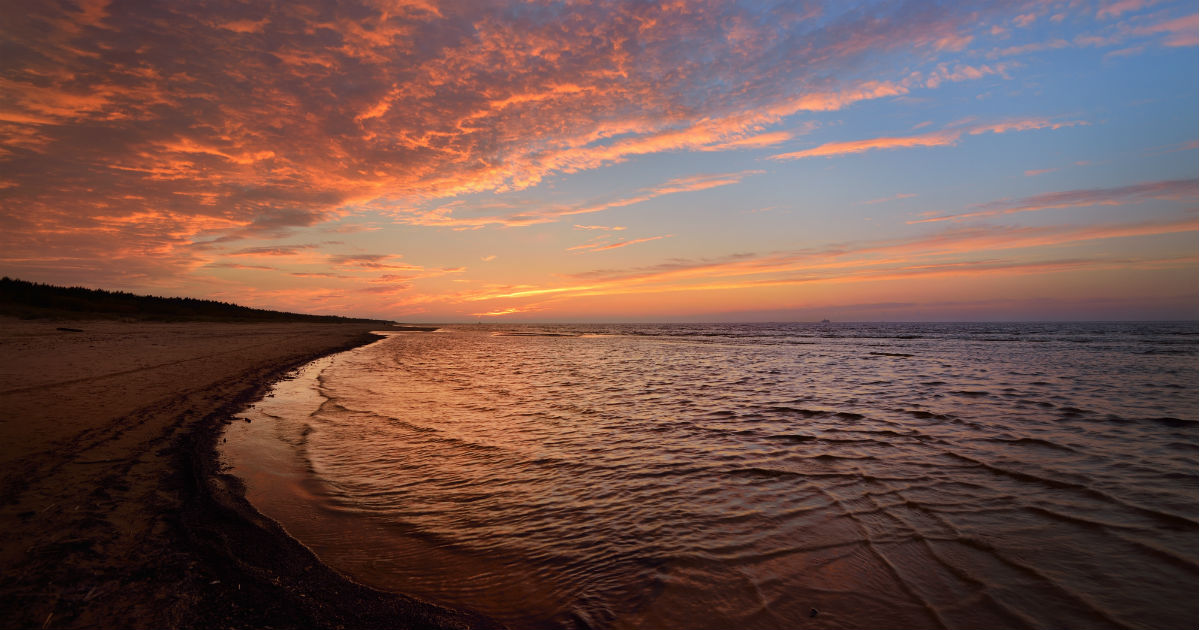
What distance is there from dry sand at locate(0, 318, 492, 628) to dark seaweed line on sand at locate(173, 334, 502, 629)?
2cm

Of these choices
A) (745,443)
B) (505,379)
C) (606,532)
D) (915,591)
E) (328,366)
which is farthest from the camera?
(328,366)

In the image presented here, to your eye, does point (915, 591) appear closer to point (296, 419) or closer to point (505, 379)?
point (296, 419)

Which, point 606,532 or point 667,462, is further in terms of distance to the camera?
point 667,462

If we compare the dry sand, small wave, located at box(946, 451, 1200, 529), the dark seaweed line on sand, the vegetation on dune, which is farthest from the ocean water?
the vegetation on dune

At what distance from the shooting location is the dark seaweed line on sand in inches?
154

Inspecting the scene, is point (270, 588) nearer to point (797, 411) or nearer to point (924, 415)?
point (797, 411)

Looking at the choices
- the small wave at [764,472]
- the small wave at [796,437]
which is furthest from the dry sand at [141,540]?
the small wave at [796,437]

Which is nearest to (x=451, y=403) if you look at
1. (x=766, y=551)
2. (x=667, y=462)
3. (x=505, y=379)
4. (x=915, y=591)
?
(x=505, y=379)

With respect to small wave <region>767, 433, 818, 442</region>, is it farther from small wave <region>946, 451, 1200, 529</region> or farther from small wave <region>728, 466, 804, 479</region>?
small wave <region>946, 451, 1200, 529</region>

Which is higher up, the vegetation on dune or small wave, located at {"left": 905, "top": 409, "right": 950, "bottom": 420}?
the vegetation on dune

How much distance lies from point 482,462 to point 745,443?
5210 mm

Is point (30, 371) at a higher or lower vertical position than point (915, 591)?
higher

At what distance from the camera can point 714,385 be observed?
19500mm

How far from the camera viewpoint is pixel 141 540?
5.05 meters
